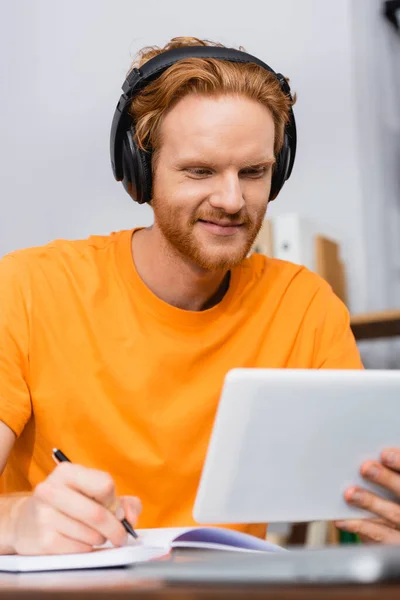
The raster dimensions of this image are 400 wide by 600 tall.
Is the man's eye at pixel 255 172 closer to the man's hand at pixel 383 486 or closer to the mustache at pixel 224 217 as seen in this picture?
the mustache at pixel 224 217

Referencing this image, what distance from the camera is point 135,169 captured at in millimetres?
1170

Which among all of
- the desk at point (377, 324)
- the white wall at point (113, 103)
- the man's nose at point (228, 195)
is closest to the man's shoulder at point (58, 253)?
A: the man's nose at point (228, 195)

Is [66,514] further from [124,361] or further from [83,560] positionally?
[124,361]

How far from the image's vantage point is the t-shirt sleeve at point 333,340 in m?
1.20

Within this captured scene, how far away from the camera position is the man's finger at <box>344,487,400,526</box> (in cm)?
71

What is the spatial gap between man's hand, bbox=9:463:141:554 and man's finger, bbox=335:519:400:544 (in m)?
0.25

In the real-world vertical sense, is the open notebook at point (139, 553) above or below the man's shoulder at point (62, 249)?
below

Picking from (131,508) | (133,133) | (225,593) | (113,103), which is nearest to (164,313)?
(133,133)

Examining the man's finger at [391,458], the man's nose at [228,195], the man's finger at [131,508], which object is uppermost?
the man's nose at [228,195]

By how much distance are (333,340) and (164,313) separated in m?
0.28

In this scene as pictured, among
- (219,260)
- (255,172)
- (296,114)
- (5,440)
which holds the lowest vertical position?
(5,440)

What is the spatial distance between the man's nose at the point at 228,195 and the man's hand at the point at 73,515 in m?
0.54

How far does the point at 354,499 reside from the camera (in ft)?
2.34

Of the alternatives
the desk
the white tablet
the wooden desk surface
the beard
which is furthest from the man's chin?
the desk
